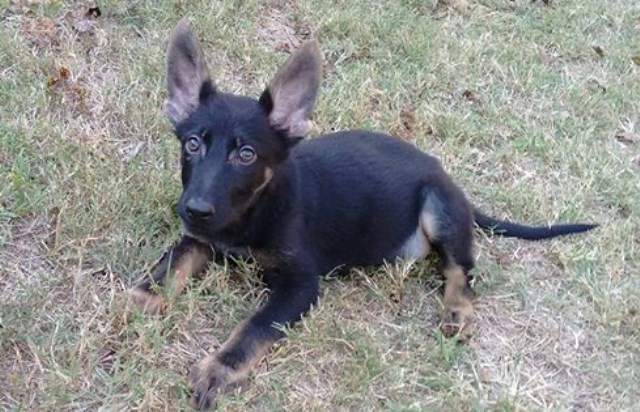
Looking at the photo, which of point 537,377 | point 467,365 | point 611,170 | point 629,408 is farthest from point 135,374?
point 611,170

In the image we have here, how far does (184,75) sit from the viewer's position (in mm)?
3889

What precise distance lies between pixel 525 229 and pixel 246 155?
69.6 inches

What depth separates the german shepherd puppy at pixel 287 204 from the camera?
11.6 ft

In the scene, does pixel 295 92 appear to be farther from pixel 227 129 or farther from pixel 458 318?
pixel 458 318

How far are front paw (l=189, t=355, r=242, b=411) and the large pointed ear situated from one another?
1.06 metres

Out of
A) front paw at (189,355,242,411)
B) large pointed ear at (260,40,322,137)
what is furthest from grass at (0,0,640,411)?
large pointed ear at (260,40,322,137)

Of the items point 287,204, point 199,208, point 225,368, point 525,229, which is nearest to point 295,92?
point 287,204

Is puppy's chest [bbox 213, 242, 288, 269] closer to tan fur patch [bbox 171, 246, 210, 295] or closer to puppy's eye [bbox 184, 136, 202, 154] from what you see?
tan fur patch [bbox 171, 246, 210, 295]

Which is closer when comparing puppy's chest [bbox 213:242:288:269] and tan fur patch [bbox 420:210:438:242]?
puppy's chest [bbox 213:242:288:269]

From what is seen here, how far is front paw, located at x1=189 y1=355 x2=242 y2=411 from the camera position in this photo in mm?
3299

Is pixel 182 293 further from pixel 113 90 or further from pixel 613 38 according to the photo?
pixel 613 38

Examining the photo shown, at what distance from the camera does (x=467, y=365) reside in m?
3.79

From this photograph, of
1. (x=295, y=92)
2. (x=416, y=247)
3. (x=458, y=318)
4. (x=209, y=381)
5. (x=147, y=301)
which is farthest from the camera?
(x=416, y=247)

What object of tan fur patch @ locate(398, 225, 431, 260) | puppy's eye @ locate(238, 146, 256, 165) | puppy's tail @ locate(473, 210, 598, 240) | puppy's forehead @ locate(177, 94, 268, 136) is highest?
puppy's forehead @ locate(177, 94, 268, 136)
